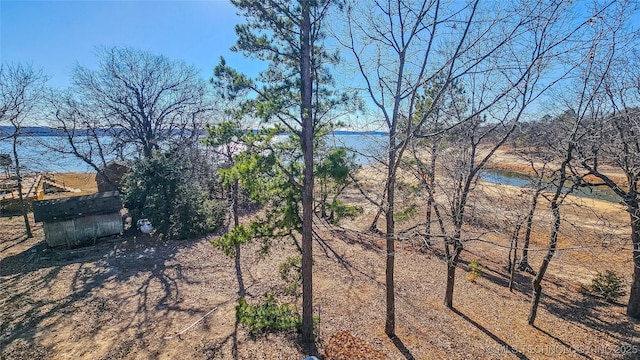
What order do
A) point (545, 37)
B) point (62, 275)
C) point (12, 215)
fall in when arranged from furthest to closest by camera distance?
point (12, 215) < point (62, 275) < point (545, 37)

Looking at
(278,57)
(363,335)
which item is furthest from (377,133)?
(363,335)

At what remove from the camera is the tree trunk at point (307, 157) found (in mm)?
5664

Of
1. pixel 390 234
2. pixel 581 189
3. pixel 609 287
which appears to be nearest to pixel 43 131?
pixel 390 234

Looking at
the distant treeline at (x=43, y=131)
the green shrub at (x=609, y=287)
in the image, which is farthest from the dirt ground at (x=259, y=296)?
the distant treeline at (x=43, y=131)

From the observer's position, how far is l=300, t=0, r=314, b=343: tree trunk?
18.6 feet

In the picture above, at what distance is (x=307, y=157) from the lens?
19.7 feet

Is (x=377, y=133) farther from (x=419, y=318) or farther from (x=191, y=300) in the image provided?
(x=191, y=300)

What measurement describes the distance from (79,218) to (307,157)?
11.2 meters

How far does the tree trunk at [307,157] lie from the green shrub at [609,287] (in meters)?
10.1

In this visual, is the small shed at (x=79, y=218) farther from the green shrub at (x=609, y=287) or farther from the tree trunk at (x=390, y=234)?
the green shrub at (x=609, y=287)

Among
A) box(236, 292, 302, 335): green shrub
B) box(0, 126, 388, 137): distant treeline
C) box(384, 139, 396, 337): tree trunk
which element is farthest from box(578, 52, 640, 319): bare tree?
box(0, 126, 388, 137): distant treeline

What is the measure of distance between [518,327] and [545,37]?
7.10 metres

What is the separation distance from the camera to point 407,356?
249 inches

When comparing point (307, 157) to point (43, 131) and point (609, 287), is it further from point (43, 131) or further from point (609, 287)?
point (43, 131)
